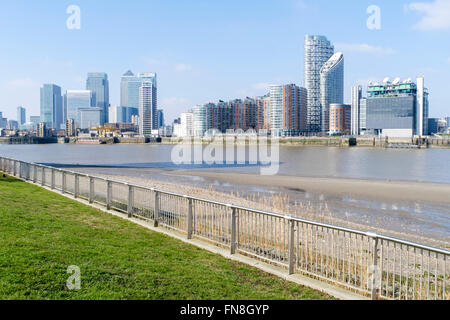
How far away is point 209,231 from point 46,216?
541cm

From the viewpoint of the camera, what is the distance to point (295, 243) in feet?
46.4

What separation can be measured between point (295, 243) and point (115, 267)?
778cm

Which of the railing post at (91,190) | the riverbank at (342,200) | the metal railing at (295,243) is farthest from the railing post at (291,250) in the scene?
the railing post at (91,190)

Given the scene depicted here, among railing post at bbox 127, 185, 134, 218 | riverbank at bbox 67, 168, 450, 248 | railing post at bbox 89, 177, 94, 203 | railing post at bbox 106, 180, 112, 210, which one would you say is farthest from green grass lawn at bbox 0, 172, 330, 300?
riverbank at bbox 67, 168, 450, 248

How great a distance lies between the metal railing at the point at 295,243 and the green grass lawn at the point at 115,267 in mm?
850

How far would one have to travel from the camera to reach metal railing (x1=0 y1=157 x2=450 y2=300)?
7.61m

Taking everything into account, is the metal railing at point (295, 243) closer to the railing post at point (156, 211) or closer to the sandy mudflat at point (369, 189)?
the railing post at point (156, 211)

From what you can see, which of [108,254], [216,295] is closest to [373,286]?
[216,295]

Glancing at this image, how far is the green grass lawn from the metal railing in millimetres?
850

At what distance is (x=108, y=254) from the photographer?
895cm

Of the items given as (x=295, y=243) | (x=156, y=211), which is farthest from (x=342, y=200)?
(x=156, y=211)

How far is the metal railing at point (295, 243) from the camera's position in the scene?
25.0ft

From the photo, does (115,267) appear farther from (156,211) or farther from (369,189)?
(369,189)
